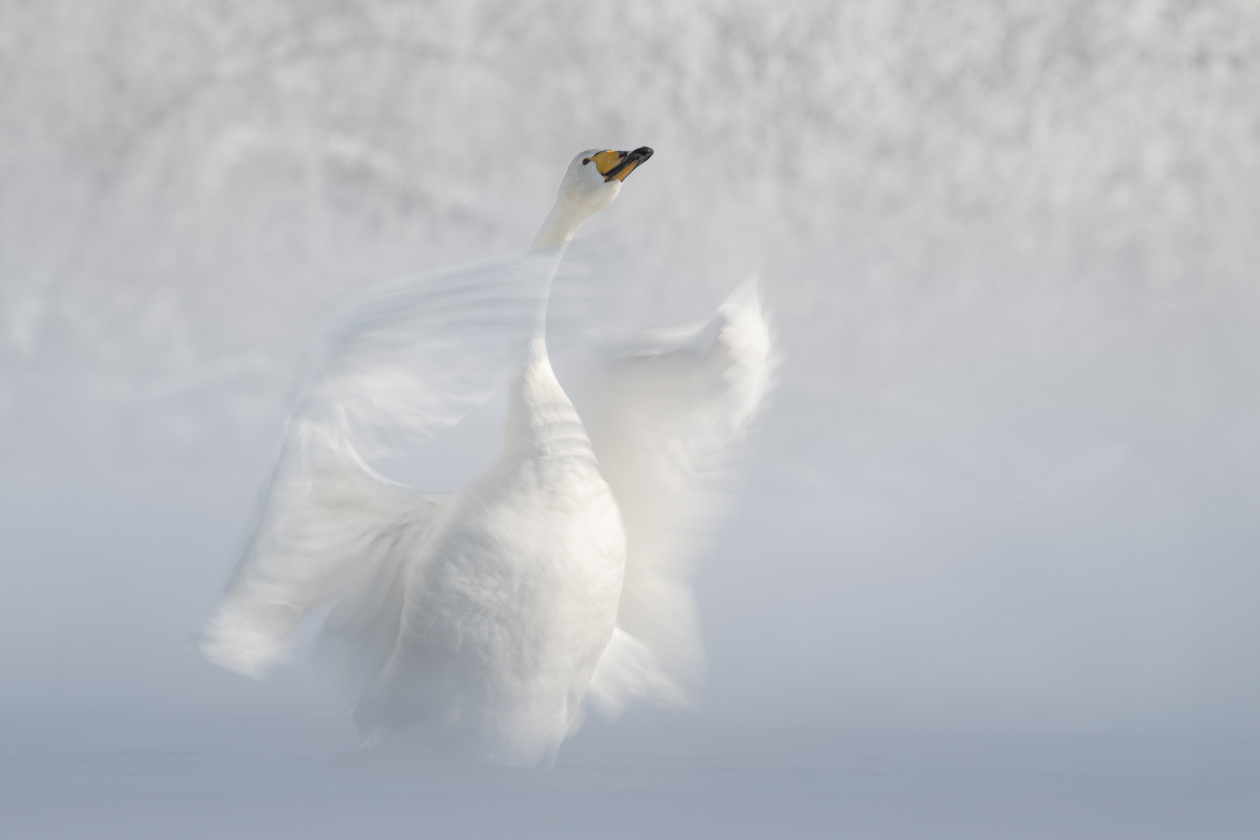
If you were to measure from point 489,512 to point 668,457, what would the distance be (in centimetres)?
72

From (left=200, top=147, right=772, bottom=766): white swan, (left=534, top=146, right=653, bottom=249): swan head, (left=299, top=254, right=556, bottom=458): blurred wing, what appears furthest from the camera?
(left=534, top=146, right=653, bottom=249): swan head

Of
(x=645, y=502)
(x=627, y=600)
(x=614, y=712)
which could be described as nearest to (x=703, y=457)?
(x=645, y=502)

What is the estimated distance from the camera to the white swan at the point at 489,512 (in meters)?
2.69

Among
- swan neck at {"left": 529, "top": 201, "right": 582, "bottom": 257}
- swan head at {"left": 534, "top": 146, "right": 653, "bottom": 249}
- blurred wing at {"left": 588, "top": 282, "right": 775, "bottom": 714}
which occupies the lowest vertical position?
blurred wing at {"left": 588, "top": 282, "right": 775, "bottom": 714}

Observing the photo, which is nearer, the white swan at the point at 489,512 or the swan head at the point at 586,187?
the white swan at the point at 489,512

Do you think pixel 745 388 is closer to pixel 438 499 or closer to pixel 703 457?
pixel 703 457

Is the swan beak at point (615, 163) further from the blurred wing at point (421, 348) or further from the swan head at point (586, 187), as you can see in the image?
the blurred wing at point (421, 348)

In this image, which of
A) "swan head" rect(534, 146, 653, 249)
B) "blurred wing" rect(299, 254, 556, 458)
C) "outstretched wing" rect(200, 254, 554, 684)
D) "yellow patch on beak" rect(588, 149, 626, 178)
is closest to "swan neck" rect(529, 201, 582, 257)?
"swan head" rect(534, 146, 653, 249)

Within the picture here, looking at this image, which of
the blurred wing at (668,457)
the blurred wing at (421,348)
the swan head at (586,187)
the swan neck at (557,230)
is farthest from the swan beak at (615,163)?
the blurred wing at (421,348)

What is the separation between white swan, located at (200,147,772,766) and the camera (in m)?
2.69

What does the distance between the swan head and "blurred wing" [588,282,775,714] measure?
41 centimetres

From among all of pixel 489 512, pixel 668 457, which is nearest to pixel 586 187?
pixel 668 457

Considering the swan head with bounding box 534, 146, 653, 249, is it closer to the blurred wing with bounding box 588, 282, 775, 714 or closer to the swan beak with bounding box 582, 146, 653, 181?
the swan beak with bounding box 582, 146, 653, 181

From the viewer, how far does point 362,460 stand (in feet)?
9.84
